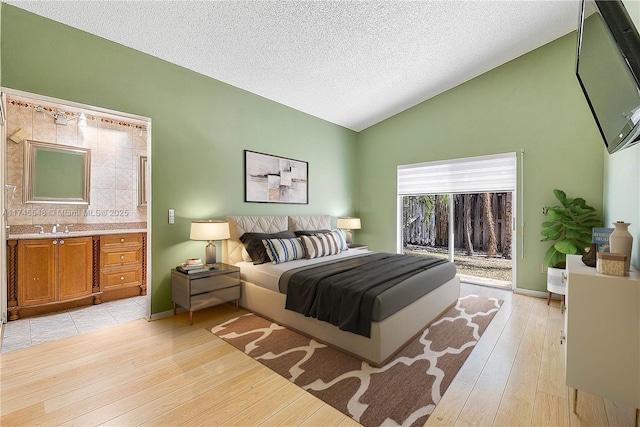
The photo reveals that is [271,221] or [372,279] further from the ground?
[271,221]

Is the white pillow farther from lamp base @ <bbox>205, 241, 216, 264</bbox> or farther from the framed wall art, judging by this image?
the framed wall art

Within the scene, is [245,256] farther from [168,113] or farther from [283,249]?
[168,113]

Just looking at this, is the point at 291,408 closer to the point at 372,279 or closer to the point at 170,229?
the point at 372,279

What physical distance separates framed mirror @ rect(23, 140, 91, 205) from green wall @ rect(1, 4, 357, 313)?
156 centimetres

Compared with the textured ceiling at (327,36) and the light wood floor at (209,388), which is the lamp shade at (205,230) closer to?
the light wood floor at (209,388)

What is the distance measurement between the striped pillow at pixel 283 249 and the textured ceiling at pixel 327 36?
85.2 inches

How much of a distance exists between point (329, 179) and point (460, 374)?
3844 mm

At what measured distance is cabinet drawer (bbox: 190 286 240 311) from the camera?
9.81 ft

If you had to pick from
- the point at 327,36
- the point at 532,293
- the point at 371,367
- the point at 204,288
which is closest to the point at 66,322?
the point at 204,288

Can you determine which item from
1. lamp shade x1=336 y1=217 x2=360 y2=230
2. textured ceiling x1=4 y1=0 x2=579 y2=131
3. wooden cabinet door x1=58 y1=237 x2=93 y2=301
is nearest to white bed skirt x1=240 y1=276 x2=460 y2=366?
wooden cabinet door x1=58 y1=237 x2=93 y2=301

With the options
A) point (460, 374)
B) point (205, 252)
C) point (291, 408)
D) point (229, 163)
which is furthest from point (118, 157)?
point (460, 374)

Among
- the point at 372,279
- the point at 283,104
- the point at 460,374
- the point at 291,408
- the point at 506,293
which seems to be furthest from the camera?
the point at 283,104

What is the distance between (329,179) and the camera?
5.37m

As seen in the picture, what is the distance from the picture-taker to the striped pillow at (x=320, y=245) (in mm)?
3737
